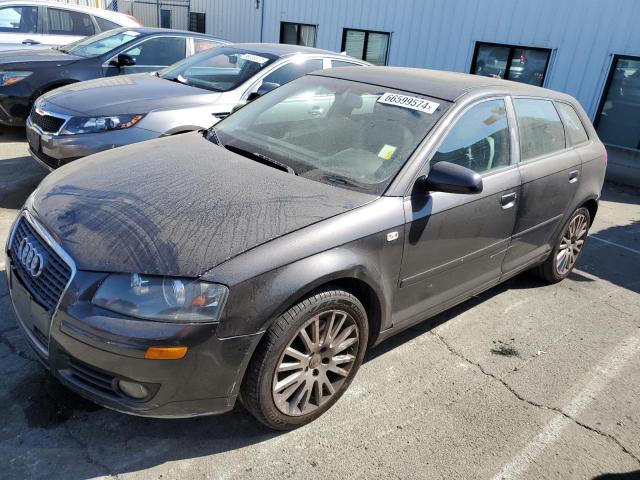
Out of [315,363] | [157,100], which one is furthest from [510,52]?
[315,363]

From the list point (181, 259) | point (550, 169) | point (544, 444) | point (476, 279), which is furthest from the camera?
point (550, 169)

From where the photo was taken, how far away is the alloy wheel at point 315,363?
248 centimetres

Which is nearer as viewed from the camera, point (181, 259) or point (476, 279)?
point (181, 259)

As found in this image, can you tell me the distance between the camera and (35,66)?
6.88 metres

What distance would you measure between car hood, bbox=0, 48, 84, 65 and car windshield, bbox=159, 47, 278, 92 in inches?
79.0

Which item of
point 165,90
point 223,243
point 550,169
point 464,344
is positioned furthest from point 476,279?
point 165,90

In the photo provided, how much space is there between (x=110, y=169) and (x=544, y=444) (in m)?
2.81

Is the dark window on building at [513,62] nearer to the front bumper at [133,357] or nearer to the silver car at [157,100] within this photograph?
the silver car at [157,100]

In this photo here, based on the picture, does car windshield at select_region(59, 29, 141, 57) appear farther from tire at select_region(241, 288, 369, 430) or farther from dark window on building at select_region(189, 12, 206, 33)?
dark window on building at select_region(189, 12, 206, 33)

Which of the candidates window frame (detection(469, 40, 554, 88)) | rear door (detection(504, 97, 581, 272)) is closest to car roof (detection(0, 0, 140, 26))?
window frame (detection(469, 40, 554, 88))

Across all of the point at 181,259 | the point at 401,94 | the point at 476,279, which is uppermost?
the point at 401,94

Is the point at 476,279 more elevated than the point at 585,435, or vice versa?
the point at 476,279

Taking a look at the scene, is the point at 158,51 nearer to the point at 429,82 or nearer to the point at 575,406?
the point at 429,82

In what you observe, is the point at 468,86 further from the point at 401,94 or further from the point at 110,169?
the point at 110,169
